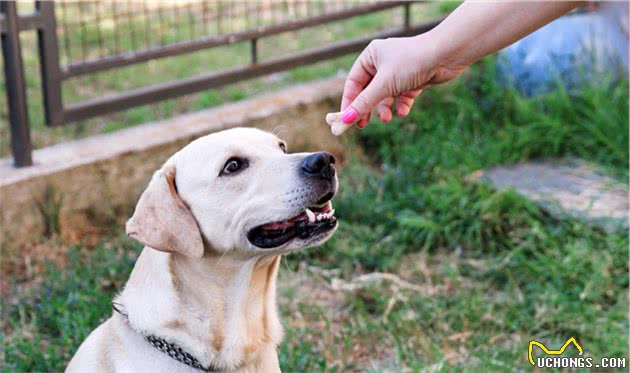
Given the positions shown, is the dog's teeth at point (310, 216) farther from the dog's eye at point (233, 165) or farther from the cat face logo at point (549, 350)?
the cat face logo at point (549, 350)

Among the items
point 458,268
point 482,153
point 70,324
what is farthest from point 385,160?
point 70,324

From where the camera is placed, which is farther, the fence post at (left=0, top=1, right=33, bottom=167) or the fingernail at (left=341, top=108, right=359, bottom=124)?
the fence post at (left=0, top=1, right=33, bottom=167)

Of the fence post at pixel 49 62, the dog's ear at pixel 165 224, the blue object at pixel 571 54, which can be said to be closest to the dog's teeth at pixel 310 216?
the dog's ear at pixel 165 224

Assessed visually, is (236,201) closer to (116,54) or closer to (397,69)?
(397,69)

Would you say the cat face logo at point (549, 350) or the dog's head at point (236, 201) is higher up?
the dog's head at point (236, 201)

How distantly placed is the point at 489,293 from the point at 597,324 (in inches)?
23.3

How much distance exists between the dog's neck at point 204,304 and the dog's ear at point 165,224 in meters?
0.13

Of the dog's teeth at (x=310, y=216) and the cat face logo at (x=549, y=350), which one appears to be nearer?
the dog's teeth at (x=310, y=216)

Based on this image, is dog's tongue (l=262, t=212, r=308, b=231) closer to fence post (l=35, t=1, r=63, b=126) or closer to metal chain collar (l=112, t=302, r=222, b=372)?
metal chain collar (l=112, t=302, r=222, b=372)

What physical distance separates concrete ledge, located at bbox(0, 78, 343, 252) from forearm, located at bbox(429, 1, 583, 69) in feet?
9.20

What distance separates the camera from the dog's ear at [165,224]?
2.95m

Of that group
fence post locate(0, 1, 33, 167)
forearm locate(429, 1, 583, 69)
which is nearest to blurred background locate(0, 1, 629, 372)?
fence post locate(0, 1, 33, 167)

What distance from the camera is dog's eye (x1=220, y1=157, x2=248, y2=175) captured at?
3.13 m

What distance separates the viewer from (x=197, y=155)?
10.3 ft
